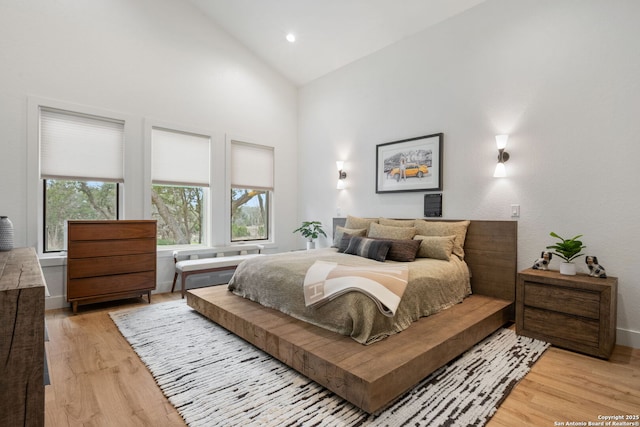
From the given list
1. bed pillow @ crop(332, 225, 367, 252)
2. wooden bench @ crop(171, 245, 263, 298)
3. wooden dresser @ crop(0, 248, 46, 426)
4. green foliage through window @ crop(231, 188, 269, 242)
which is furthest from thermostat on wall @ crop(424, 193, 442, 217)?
wooden dresser @ crop(0, 248, 46, 426)

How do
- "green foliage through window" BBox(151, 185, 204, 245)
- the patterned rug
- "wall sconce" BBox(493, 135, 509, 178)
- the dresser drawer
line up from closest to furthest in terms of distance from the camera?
1. the patterned rug
2. "wall sconce" BBox(493, 135, 509, 178)
3. the dresser drawer
4. "green foliage through window" BBox(151, 185, 204, 245)

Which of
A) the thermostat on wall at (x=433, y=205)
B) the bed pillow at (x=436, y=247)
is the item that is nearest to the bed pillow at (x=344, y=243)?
the bed pillow at (x=436, y=247)

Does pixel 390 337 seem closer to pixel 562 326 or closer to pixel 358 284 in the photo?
pixel 358 284

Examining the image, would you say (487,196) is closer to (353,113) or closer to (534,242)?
(534,242)

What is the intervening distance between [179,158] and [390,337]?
3.66 meters

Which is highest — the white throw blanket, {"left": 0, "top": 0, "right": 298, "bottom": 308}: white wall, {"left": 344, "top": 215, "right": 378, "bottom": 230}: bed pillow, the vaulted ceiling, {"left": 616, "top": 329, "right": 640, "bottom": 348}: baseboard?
the vaulted ceiling

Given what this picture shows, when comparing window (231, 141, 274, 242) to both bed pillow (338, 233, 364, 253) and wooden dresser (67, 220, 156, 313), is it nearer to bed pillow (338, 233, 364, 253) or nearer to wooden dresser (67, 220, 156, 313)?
wooden dresser (67, 220, 156, 313)

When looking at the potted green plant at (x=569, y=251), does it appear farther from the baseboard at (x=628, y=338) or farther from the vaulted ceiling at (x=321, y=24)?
the vaulted ceiling at (x=321, y=24)

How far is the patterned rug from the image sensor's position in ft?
5.44

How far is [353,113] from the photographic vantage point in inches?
187

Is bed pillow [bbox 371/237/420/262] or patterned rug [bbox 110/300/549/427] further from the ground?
bed pillow [bbox 371/237/420/262]

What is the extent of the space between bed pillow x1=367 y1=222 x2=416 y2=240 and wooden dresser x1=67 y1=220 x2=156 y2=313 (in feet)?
8.52

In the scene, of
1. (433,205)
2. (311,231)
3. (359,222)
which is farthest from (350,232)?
(311,231)

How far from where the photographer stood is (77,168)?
3648 mm
